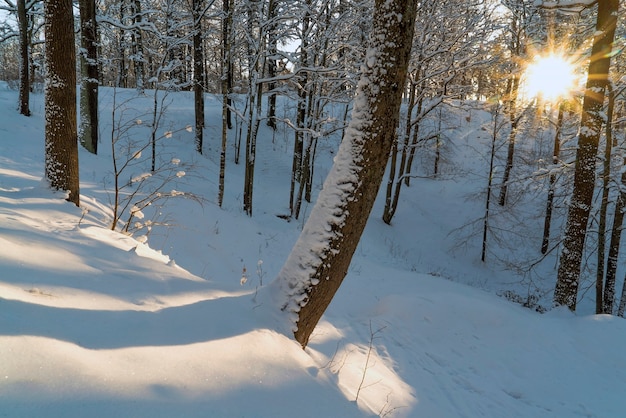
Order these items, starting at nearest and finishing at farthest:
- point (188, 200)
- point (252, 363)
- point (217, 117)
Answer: point (252, 363)
point (188, 200)
point (217, 117)

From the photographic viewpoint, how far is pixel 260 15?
10211mm

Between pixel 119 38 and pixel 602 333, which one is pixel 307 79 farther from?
pixel 119 38

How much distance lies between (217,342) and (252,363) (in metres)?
0.30

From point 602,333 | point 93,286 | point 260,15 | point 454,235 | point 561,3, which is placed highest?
point 260,15

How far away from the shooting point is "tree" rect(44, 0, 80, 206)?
4.56 m

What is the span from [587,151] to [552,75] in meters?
2.08

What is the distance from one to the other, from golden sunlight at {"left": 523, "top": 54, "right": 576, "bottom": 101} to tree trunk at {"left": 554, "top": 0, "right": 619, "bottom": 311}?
0.56m

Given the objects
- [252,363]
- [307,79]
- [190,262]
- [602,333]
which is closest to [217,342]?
[252,363]

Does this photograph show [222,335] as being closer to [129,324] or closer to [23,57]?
[129,324]

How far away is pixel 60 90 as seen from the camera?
15.2ft

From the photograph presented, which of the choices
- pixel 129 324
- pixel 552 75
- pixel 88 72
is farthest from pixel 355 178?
pixel 88 72

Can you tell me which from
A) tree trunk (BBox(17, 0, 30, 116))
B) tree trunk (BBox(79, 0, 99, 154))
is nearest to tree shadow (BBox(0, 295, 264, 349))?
tree trunk (BBox(79, 0, 99, 154))

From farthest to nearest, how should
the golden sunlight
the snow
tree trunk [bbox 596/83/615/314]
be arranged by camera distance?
the golden sunlight
tree trunk [bbox 596/83/615/314]
the snow

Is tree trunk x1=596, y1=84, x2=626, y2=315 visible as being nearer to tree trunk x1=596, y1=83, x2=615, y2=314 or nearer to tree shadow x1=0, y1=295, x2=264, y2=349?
tree trunk x1=596, y1=83, x2=615, y2=314
